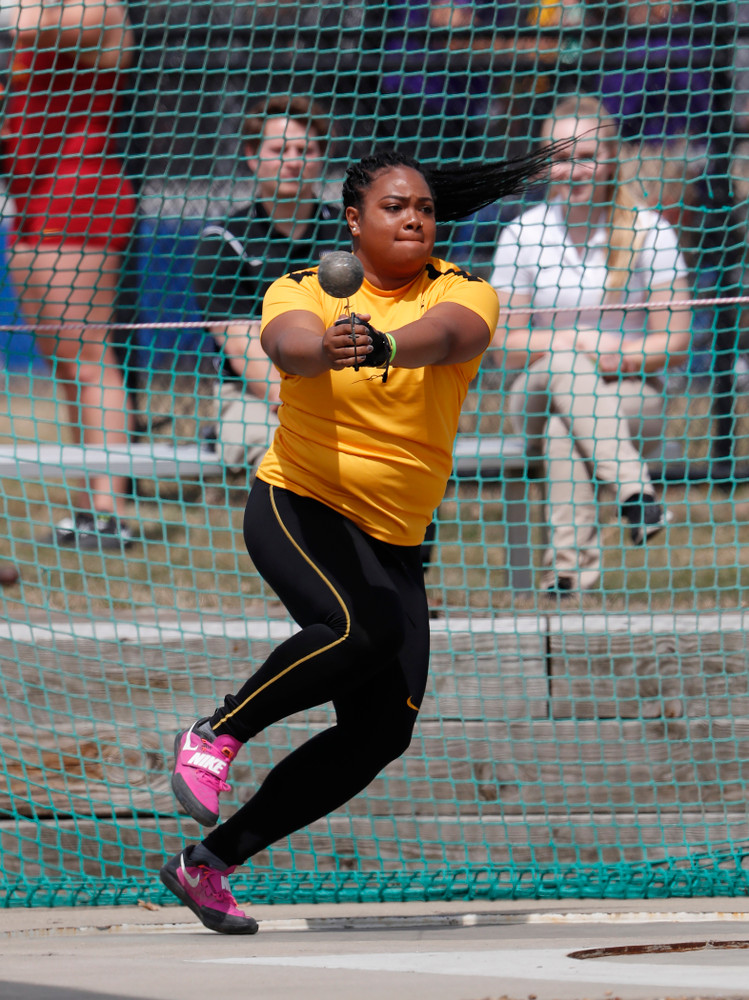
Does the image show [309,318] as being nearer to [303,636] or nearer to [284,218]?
[303,636]

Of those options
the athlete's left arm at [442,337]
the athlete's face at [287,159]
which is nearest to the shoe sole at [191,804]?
the athlete's left arm at [442,337]

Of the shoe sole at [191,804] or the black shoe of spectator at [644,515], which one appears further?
the black shoe of spectator at [644,515]

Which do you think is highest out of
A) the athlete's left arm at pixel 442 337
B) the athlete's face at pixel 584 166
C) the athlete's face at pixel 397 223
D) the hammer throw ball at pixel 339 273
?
the athlete's face at pixel 584 166

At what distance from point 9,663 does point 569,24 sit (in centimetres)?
391

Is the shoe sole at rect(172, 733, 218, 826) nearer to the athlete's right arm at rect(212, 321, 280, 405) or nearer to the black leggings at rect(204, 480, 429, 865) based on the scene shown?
the black leggings at rect(204, 480, 429, 865)

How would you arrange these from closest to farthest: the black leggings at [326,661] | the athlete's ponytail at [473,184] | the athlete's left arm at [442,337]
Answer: the athlete's left arm at [442,337], the black leggings at [326,661], the athlete's ponytail at [473,184]

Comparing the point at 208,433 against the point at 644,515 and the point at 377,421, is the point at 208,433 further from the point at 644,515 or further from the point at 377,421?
the point at 377,421

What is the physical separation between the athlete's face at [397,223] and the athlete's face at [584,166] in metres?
2.19

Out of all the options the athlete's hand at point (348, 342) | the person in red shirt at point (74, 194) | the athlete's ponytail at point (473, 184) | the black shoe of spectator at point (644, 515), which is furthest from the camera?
the person in red shirt at point (74, 194)

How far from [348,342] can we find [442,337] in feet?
1.16

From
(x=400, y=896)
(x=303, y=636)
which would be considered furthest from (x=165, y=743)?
(x=303, y=636)

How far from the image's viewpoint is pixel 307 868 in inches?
161

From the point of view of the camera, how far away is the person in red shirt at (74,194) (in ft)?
16.9

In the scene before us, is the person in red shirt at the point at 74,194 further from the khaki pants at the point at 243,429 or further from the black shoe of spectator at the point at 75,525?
the khaki pants at the point at 243,429
